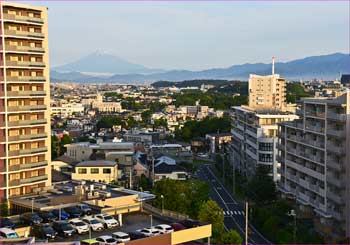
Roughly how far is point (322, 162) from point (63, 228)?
8.81 meters

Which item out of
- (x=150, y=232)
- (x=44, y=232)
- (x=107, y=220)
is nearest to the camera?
(x=150, y=232)

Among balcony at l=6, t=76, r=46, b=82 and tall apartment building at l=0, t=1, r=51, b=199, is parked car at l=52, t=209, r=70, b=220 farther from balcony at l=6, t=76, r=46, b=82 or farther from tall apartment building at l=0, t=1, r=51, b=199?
balcony at l=6, t=76, r=46, b=82

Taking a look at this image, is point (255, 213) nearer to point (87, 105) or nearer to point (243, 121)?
point (243, 121)

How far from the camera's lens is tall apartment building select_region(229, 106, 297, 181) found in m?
23.3

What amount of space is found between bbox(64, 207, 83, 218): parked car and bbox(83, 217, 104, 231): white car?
80 cm

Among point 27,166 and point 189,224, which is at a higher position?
point 27,166

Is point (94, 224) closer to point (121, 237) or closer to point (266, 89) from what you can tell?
point (121, 237)

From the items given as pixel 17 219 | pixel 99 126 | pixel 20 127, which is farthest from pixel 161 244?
pixel 99 126

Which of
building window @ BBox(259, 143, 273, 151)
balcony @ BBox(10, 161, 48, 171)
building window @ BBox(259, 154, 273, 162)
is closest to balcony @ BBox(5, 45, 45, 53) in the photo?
balcony @ BBox(10, 161, 48, 171)

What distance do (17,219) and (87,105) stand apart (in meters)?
79.6

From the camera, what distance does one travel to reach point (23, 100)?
17453 millimetres

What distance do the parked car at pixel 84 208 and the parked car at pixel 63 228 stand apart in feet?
3.94

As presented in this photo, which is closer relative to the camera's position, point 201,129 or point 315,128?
point 315,128

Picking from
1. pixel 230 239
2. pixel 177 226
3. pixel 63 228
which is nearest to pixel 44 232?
pixel 63 228
